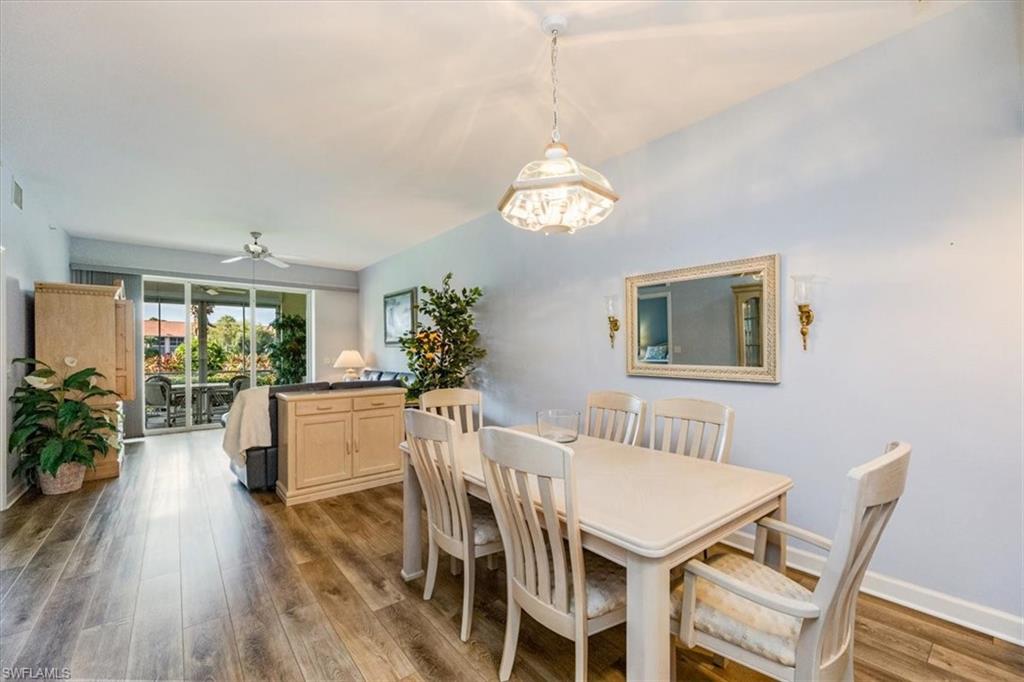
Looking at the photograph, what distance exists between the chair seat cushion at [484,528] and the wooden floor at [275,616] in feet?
1.31

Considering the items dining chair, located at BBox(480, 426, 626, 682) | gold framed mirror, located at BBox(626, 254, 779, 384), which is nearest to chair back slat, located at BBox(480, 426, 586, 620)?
dining chair, located at BBox(480, 426, 626, 682)

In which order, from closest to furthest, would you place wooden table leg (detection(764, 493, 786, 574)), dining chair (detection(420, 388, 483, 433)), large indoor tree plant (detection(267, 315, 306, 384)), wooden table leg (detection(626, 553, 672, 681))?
1. wooden table leg (detection(626, 553, 672, 681))
2. wooden table leg (detection(764, 493, 786, 574))
3. dining chair (detection(420, 388, 483, 433))
4. large indoor tree plant (detection(267, 315, 306, 384))

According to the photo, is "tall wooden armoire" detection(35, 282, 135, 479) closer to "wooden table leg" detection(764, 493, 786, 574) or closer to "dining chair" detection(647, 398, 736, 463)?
"dining chair" detection(647, 398, 736, 463)

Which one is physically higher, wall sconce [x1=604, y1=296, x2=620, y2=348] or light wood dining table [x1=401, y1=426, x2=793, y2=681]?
wall sconce [x1=604, y1=296, x2=620, y2=348]

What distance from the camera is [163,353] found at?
6.29 m

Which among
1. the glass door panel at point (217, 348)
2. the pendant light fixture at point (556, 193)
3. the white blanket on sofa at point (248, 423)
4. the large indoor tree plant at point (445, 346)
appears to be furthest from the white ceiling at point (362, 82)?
the glass door panel at point (217, 348)

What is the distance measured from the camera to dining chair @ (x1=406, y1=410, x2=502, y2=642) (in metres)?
1.82

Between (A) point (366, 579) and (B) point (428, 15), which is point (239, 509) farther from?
(B) point (428, 15)

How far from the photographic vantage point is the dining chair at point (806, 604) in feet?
3.53

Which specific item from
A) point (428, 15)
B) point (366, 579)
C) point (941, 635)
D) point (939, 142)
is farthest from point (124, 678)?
point (939, 142)

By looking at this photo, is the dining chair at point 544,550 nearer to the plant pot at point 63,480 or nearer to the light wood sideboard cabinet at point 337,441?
the light wood sideboard cabinet at point 337,441

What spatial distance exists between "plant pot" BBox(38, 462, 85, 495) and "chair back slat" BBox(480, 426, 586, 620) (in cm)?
425

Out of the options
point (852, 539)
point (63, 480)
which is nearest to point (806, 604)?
point (852, 539)

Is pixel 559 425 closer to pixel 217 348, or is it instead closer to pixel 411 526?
pixel 411 526
